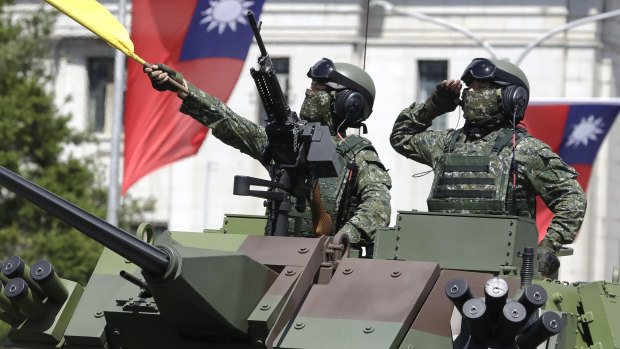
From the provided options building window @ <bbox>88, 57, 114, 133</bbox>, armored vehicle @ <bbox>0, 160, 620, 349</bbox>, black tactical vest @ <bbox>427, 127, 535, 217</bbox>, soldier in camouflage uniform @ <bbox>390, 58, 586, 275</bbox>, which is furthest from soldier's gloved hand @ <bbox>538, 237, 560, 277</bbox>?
building window @ <bbox>88, 57, 114, 133</bbox>

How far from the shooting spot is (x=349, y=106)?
47.3 feet

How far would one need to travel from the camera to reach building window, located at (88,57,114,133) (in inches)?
1938

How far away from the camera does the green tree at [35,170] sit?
106 feet

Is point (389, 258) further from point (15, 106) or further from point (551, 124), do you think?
point (15, 106)

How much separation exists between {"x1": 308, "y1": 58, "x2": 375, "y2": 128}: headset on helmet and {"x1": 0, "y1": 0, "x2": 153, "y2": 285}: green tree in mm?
17690

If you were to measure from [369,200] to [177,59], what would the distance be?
34.6 ft

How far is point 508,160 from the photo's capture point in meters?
13.6

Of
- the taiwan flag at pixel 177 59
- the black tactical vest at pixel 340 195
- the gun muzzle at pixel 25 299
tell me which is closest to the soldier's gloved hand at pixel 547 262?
the black tactical vest at pixel 340 195

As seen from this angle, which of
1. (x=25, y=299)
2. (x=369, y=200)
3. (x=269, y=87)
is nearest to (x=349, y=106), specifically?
(x=369, y=200)

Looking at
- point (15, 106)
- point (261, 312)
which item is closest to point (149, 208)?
point (15, 106)

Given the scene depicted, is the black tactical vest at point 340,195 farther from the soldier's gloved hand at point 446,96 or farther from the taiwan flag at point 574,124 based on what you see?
the taiwan flag at point 574,124

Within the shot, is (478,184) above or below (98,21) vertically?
below

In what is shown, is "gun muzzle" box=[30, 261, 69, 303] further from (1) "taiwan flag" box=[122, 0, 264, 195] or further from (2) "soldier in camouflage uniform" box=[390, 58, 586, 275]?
(1) "taiwan flag" box=[122, 0, 264, 195]

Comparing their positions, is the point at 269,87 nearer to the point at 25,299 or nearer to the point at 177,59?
the point at 25,299
